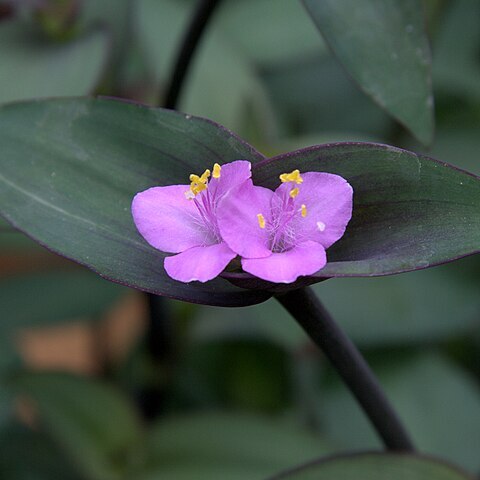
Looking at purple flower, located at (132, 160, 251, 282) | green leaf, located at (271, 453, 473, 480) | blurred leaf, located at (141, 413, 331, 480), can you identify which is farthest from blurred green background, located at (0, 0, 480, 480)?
purple flower, located at (132, 160, 251, 282)

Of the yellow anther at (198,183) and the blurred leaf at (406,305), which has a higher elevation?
the yellow anther at (198,183)

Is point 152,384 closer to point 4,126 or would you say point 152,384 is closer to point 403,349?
point 403,349

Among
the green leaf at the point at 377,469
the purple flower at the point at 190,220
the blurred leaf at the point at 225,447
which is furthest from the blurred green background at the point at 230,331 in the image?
the purple flower at the point at 190,220

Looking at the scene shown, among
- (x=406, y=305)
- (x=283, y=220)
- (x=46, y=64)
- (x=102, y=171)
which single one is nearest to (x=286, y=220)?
(x=283, y=220)

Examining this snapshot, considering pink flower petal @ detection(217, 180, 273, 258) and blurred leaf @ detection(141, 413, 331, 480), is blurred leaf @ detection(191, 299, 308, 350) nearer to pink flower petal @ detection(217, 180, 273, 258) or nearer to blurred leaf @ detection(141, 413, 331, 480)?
blurred leaf @ detection(141, 413, 331, 480)

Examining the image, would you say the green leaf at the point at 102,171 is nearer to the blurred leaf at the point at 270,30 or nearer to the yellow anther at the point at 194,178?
the yellow anther at the point at 194,178

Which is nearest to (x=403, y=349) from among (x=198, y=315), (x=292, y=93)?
(x=198, y=315)
